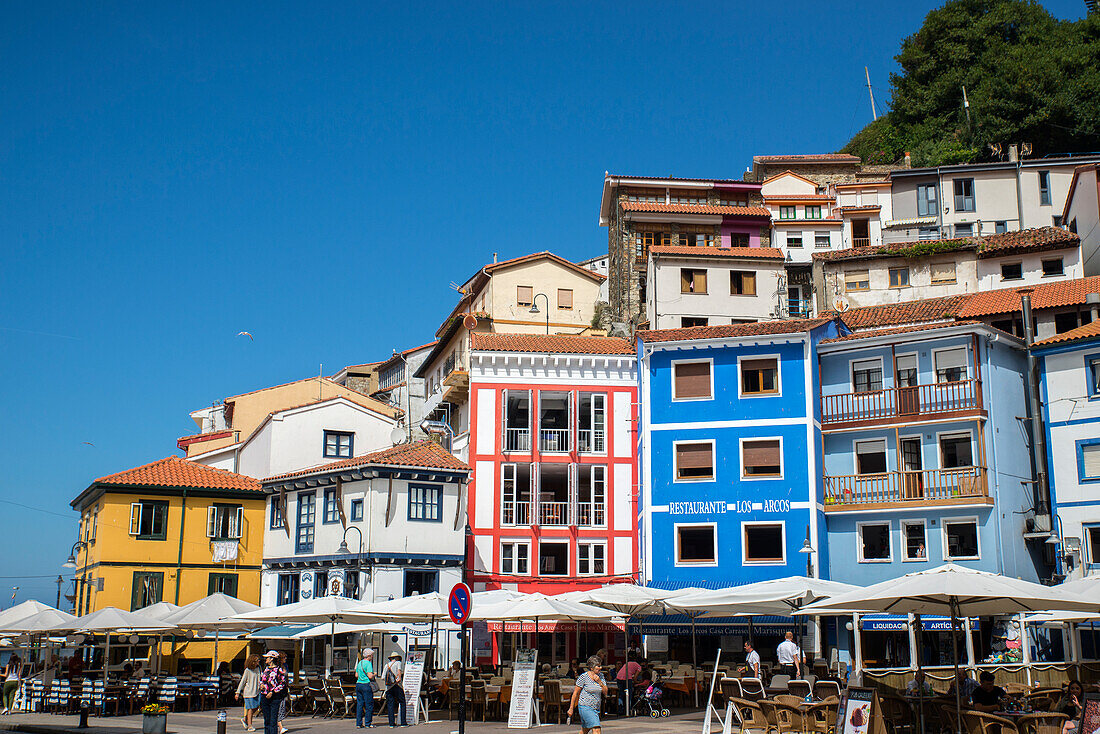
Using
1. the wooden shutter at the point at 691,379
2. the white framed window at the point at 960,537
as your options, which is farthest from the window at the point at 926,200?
the white framed window at the point at 960,537

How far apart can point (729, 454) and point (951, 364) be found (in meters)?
8.30

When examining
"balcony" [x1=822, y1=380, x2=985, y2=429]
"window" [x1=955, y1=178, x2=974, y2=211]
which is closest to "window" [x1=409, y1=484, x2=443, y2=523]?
"balcony" [x1=822, y1=380, x2=985, y2=429]

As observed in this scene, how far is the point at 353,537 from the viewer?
3912cm

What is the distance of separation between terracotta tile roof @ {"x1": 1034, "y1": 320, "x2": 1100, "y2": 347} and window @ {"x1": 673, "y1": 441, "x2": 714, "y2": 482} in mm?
12041

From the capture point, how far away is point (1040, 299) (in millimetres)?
42875

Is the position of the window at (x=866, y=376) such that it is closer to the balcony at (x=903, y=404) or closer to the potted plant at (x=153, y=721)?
the balcony at (x=903, y=404)

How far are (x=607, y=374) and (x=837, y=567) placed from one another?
11919 mm

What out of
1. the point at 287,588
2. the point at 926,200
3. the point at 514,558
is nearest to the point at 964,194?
the point at 926,200

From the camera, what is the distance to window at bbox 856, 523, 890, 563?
37.5 meters

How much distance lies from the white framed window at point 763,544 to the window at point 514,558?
29.3 ft

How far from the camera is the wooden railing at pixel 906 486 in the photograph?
36.1 m

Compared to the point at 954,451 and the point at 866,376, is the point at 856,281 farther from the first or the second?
the point at 954,451

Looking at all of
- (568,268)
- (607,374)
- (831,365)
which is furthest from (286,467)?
(831,365)

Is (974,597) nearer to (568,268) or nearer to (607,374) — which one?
(607,374)
